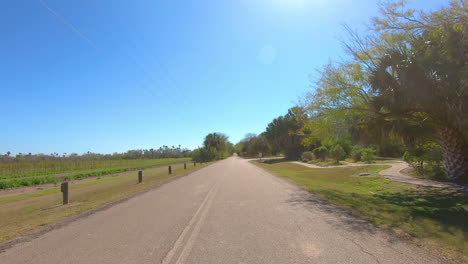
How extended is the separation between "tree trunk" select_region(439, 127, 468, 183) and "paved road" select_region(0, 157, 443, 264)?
9378mm

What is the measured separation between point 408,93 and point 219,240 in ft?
30.9

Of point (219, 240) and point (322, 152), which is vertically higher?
point (322, 152)

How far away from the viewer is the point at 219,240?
5164 mm

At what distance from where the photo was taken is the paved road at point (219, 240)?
426cm

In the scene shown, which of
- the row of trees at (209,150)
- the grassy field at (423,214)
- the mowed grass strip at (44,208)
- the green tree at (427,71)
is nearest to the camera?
the grassy field at (423,214)

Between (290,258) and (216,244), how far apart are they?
4.80 ft

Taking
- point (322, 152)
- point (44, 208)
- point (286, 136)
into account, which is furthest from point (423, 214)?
point (286, 136)

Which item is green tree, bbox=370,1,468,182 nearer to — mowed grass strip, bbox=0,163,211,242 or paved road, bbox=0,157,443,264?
paved road, bbox=0,157,443,264

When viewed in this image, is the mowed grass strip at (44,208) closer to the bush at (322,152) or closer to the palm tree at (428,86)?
the palm tree at (428,86)

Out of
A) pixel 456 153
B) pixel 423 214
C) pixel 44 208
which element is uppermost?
pixel 456 153

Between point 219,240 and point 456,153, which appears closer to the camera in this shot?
point 219,240

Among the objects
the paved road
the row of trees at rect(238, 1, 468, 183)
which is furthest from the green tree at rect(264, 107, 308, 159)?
the paved road

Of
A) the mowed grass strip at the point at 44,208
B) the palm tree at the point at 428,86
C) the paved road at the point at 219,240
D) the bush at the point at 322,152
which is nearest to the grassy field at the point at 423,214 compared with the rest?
the paved road at the point at 219,240

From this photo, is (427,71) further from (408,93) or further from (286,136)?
(286,136)
